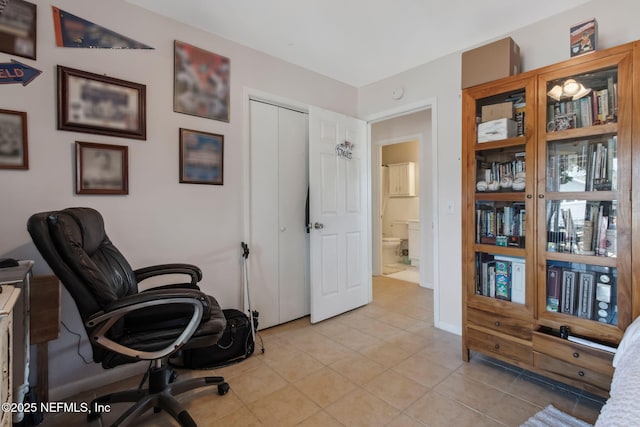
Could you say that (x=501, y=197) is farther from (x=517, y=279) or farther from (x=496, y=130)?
(x=517, y=279)

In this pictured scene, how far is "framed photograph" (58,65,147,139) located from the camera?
1820mm

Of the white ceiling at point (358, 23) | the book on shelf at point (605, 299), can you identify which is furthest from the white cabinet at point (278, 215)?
the book on shelf at point (605, 299)

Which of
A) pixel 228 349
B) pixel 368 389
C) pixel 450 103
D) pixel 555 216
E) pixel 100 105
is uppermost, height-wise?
pixel 450 103

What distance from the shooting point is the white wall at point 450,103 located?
7.23ft

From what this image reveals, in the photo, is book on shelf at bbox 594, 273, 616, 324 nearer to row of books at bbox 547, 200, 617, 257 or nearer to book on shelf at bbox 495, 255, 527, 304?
row of books at bbox 547, 200, 617, 257

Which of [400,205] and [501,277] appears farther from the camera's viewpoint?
→ [400,205]

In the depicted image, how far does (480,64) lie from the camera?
216cm

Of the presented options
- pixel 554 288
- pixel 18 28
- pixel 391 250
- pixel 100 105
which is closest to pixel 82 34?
pixel 18 28

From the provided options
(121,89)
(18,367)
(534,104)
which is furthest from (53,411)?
(534,104)

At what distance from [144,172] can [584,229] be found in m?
2.83

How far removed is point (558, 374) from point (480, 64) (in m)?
2.04

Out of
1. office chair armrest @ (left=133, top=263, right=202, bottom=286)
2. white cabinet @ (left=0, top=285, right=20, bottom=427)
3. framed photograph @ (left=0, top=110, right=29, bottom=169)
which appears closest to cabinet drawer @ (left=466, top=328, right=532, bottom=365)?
office chair armrest @ (left=133, top=263, right=202, bottom=286)

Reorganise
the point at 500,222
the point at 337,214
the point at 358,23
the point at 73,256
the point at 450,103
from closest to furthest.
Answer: the point at 73,256, the point at 500,222, the point at 358,23, the point at 450,103, the point at 337,214

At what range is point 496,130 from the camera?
2.10m
